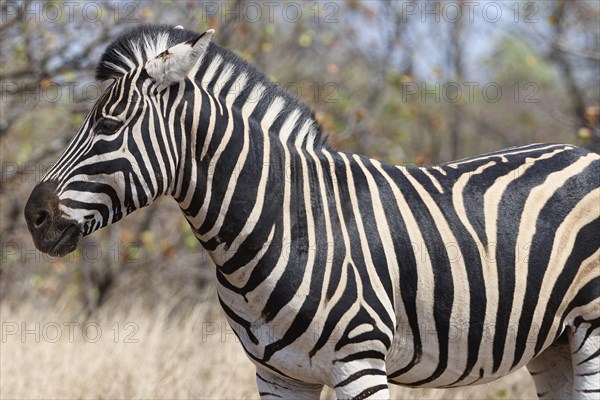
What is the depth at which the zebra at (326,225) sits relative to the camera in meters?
3.38

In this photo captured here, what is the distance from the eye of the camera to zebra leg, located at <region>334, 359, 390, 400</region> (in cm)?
339

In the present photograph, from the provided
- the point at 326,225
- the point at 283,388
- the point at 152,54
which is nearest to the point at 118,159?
the point at 152,54

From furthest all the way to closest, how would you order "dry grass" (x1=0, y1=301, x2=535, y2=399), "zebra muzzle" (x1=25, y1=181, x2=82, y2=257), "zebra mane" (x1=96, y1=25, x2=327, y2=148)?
"dry grass" (x1=0, y1=301, x2=535, y2=399), "zebra mane" (x1=96, y1=25, x2=327, y2=148), "zebra muzzle" (x1=25, y1=181, x2=82, y2=257)

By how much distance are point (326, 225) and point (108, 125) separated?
38.8 inches

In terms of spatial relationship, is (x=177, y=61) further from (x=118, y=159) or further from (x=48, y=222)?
(x=48, y=222)

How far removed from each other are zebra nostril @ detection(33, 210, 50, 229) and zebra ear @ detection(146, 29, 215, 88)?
2.25 feet

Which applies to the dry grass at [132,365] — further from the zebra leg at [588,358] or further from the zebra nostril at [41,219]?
the zebra nostril at [41,219]

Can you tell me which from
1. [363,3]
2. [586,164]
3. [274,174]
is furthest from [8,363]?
[363,3]

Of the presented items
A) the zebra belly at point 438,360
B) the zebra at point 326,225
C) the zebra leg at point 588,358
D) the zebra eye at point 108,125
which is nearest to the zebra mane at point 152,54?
the zebra at point 326,225

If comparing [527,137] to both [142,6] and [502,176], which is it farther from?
[502,176]

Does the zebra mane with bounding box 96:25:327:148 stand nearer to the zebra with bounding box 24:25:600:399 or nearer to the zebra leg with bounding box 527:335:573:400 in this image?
the zebra with bounding box 24:25:600:399

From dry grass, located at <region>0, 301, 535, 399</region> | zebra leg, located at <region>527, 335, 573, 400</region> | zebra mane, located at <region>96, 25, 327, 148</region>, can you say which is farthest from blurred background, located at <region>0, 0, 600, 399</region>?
zebra mane, located at <region>96, 25, 327, 148</region>

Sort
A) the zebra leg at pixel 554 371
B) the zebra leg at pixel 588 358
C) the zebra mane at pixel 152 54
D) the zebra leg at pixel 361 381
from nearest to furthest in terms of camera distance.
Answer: the zebra leg at pixel 361 381
the zebra mane at pixel 152 54
the zebra leg at pixel 588 358
the zebra leg at pixel 554 371

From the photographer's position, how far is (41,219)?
3318 millimetres
